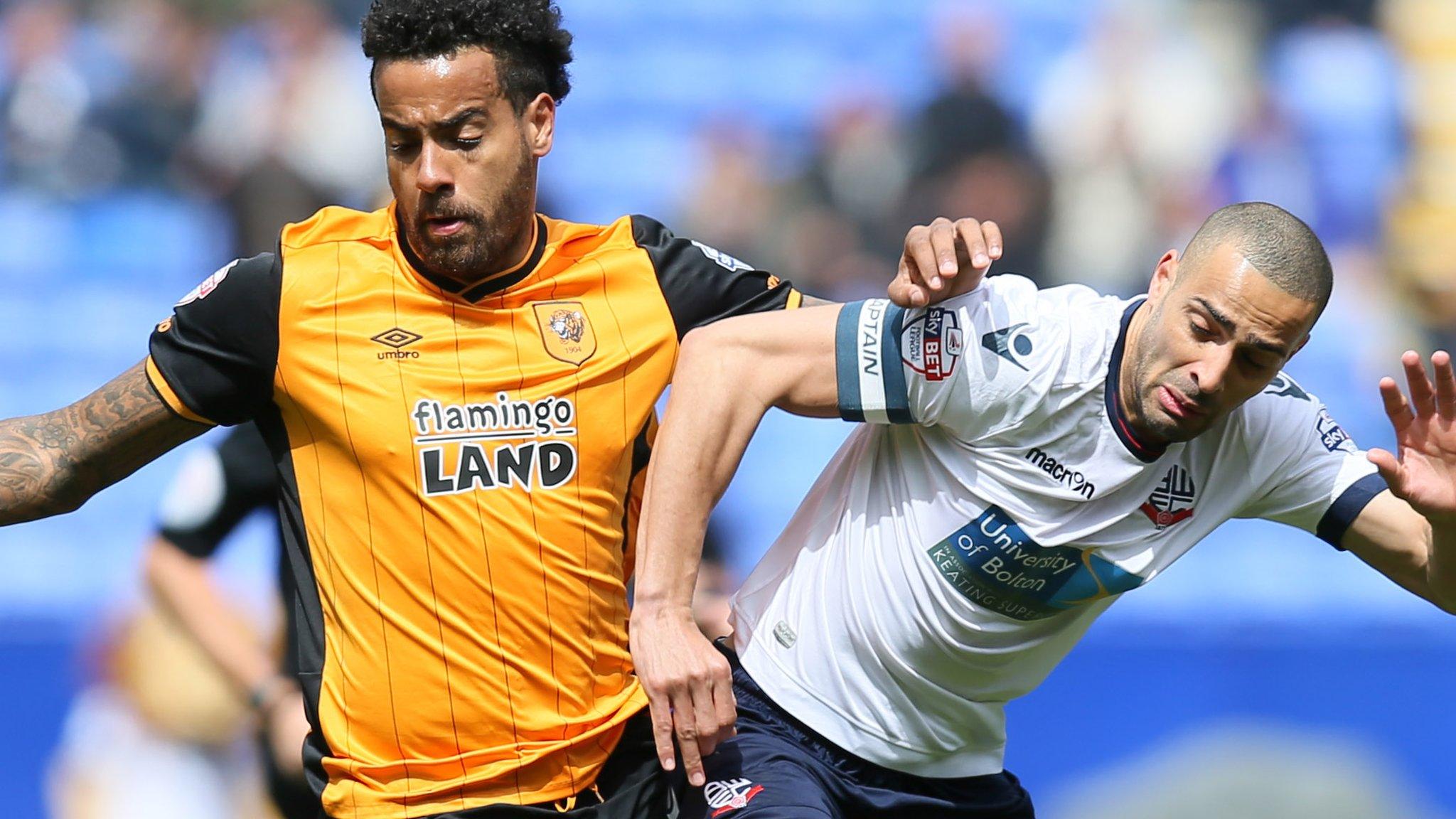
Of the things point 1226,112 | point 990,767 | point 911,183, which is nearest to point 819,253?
point 911,183

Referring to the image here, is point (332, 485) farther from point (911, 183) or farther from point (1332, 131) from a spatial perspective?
point (1332, 131)

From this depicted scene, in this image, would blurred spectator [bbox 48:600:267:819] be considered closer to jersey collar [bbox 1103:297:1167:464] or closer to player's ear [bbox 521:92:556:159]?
player's ear [bbox 521:92:556:159]

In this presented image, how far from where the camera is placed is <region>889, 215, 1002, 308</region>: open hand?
9.36ft

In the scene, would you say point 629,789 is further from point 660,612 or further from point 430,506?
point 430,506

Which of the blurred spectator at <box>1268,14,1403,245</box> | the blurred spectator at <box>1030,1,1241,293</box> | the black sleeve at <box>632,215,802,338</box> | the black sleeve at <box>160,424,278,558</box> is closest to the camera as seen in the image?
the black sleeve at <box>632,215,802,338</box>

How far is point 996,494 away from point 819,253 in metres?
5.24

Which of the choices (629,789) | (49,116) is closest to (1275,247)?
(629,789)

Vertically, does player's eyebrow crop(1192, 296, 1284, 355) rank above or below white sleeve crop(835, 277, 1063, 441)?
above

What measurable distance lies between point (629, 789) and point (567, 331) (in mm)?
855

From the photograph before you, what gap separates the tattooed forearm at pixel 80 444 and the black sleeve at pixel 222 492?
4.18 ft

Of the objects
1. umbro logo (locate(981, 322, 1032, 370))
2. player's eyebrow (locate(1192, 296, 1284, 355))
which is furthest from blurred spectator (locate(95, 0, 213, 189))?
player's eyebrow (locate(1192, 296, 1284, 355))

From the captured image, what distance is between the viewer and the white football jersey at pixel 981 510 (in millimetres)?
2988

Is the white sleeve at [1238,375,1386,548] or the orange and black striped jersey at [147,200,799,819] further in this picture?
the white sleeve at [1238,375,1386,548]

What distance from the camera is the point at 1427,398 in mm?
3062
